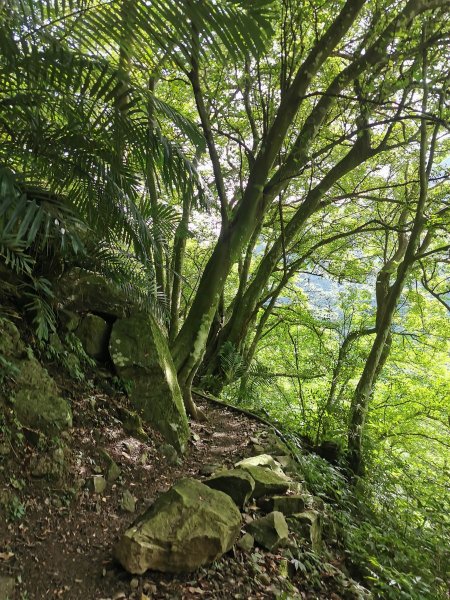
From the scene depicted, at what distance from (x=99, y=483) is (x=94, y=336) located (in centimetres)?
158

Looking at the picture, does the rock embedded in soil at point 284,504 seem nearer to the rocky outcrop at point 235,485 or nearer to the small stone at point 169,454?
the rocky outcrop at point 235,485

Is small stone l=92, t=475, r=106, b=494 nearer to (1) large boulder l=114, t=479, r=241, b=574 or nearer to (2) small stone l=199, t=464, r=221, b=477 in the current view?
(1) large boulder l=114, t=479, r=241, b=574

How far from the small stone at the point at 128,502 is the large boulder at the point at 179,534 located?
0.39 metres

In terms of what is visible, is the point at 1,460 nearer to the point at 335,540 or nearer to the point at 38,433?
the point at 38,433

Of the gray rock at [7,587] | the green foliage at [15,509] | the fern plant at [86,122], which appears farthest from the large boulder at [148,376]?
the gray rock at [7,587]

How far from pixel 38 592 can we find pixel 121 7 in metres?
2.85

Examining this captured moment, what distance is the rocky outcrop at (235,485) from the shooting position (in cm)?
338

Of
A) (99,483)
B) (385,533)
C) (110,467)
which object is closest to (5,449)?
(99,483)

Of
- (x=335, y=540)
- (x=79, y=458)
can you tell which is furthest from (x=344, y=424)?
(x=79, y=458)

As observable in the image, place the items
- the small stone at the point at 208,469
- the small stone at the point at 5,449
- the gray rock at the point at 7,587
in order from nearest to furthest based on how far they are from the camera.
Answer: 1. the gray rock at the point at 7,587
2. the small stone at the point at 5,449
3. the small stone at the point at 208,469

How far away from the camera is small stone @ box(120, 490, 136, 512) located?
3.08 m

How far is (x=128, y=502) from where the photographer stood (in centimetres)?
313

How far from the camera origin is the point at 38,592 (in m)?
2.18

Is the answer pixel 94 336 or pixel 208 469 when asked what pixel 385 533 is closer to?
pixel 208 469
